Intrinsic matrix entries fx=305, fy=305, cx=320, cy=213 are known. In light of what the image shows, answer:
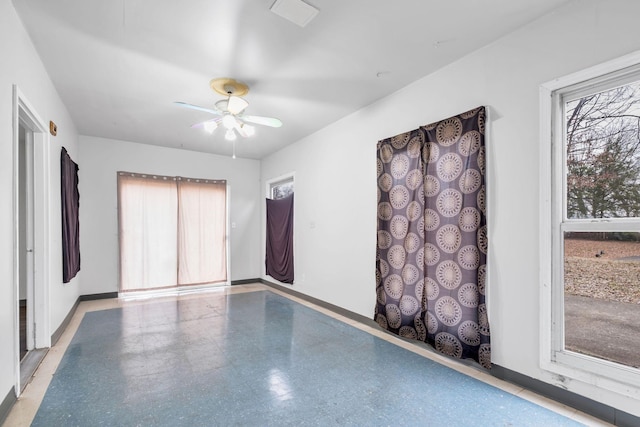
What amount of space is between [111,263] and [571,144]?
640 centimetres

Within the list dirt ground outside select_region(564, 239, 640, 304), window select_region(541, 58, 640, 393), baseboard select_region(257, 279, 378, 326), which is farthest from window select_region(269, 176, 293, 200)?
dirt ground outside select_region(564, 239, 640, 304)

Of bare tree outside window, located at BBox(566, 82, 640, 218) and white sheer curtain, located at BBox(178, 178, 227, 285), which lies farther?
white sheer curtain, located at BBox(178, 178, 227, 285)

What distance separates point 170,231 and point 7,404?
3.98 m

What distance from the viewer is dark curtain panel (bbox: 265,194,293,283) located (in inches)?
220

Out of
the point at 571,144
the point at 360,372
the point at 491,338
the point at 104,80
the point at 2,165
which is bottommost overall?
the point at 360,372

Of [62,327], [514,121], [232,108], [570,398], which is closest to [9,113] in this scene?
[232,108]

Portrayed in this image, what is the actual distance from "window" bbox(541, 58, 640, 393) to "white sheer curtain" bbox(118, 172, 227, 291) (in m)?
5.52

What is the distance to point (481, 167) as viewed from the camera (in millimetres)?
2576

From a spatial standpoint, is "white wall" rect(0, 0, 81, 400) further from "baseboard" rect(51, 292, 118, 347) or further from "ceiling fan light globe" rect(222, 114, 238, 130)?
"ceiling fan light globe" rect(222, 114, 238, 130)

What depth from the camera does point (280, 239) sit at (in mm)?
5918

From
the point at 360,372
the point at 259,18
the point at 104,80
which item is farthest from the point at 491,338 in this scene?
the point at 104,80

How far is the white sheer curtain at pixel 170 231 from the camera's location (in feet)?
17.8

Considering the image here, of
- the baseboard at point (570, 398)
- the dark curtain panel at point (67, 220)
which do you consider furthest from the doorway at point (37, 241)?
the baseboard at point (570, 398)

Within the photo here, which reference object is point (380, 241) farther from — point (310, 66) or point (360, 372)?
point (310, 66)
